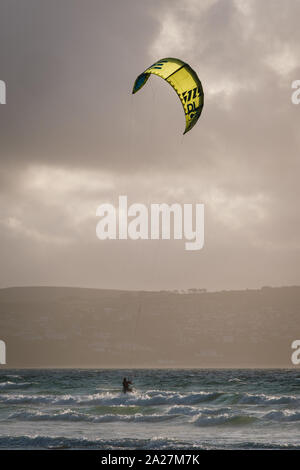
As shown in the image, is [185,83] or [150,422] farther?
[150,422]

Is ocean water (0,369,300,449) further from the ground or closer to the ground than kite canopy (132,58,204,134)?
closer to the ground

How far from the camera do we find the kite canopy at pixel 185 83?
2234cm

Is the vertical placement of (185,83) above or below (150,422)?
above

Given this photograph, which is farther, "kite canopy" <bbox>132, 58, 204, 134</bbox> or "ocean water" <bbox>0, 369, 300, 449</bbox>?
"kite canopy" <bbox>132, 58, 204, 134</bbox>

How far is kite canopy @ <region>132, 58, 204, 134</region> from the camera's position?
22.3m

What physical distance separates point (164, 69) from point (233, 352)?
182035 millimetres

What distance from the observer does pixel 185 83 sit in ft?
74.7

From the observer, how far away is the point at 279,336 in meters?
192

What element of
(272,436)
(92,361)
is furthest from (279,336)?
(272,436)

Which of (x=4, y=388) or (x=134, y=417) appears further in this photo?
(x=4, y=388)

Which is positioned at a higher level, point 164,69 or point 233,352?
point 164,69

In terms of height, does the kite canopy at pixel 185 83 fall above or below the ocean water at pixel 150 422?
above
